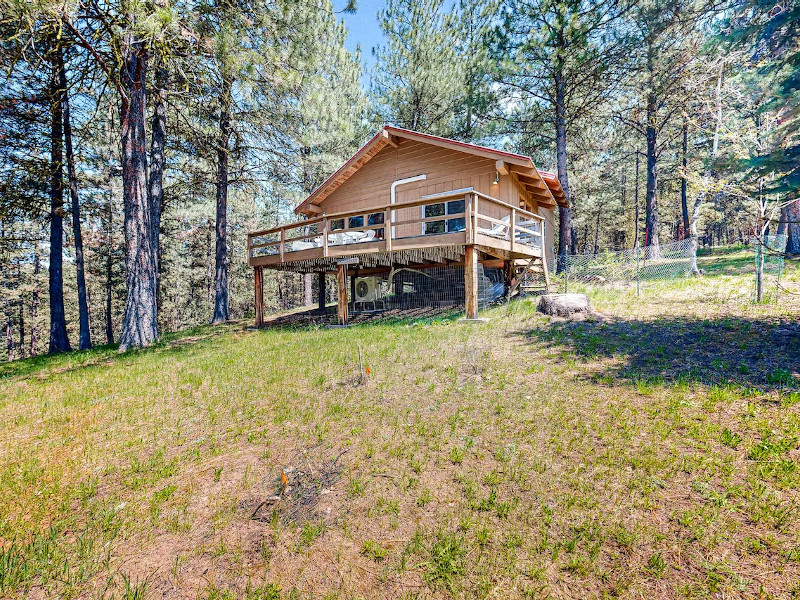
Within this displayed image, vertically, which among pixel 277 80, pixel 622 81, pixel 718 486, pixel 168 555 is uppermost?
pixel 622 81

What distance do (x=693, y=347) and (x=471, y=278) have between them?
4.32m

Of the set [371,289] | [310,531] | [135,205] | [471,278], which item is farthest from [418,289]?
[310,531]

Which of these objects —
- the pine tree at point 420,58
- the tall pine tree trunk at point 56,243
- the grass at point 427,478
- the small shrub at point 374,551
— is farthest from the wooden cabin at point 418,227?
the pine tree at point 420,58

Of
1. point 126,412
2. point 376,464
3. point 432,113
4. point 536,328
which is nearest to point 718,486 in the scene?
point 376,464

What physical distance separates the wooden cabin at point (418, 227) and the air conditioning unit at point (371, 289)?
0.12ft

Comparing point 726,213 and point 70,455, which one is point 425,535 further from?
point 726,213

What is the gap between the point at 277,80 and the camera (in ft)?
27.8

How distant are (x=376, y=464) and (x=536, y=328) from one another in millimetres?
5290

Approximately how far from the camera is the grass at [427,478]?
2.31 metres

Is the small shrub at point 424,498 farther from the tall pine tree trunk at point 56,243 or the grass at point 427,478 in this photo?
the tall pine tree trunk at point 56,243

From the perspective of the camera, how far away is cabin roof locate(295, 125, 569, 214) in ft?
35.9

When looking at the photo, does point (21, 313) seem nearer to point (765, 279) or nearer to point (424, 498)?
point (424, 498)

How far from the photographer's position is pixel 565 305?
838cm

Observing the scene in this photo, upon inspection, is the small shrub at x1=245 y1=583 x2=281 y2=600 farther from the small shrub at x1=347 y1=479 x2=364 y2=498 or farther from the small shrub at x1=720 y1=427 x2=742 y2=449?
the small shrub at x1=720 y1=427 x2=742 y2=449
